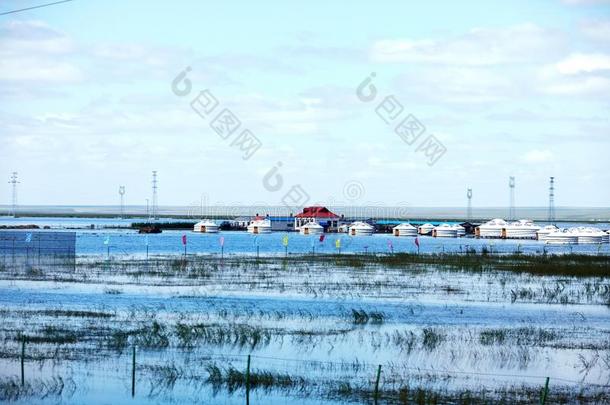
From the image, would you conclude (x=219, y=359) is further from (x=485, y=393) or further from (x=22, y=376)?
(x=485, y=393)

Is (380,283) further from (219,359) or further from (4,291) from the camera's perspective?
(219,359)

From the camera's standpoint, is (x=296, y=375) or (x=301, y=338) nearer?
(x=296, y=375)

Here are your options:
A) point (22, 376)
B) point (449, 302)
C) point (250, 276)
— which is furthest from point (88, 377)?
point (250, 276)

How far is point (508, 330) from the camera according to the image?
40625 millimetres

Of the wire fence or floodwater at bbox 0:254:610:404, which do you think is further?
floodwater at bbox 0:254:610:404

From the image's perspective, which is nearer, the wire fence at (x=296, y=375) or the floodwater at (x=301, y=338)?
the wire fence at (x=296, y=375)

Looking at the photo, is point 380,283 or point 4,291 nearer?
point 4,291

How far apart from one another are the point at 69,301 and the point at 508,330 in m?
21.9

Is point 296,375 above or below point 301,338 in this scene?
below

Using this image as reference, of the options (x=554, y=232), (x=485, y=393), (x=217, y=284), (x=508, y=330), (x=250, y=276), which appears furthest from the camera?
(x=554, y=232)

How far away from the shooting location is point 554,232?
158875 mm

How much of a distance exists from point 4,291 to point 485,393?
34267mm

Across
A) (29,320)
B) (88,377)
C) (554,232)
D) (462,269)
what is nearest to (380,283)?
(462,269)

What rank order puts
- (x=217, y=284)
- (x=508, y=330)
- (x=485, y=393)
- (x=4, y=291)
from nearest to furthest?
(x=485, y=393), (x=508, y=330), (x=4, y=291), (x=217, y=284)
